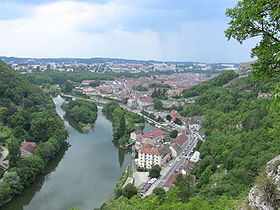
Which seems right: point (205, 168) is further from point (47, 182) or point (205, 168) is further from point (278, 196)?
point (278, 196)

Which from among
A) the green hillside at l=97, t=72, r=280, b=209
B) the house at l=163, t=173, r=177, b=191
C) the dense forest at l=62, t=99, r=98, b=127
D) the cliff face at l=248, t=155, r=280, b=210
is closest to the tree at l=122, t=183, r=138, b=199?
the green hillside at l=97, t=72, r=280, b=209

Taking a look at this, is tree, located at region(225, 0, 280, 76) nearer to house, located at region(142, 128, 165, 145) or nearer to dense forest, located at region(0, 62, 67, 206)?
dense forest, located at region(0, 62, 67, 206)

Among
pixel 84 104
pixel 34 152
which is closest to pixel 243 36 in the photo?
pixel 34 152

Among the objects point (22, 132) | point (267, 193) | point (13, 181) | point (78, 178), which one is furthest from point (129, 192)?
point (22, 132)

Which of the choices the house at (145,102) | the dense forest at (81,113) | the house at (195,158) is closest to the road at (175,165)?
the house at (195,158)

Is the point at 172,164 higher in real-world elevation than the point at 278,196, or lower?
lower

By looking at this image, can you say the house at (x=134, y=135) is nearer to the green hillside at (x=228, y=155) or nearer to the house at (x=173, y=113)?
the green hillside at (x=228, y=155)
